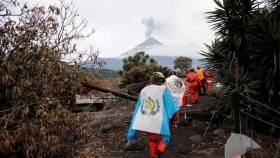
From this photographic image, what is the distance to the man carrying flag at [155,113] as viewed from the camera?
19.2 feet

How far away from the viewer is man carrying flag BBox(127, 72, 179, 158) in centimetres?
585

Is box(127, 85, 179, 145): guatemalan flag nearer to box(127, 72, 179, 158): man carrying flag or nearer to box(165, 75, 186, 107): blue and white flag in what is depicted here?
box(127, 72, 179, 158): man carrying flag

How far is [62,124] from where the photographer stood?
12.4 ft

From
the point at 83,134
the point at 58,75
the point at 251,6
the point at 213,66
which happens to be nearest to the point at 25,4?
the point at 58,75

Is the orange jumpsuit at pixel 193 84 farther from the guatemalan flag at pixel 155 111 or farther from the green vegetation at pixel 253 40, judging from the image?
the guatemalan flag at pixel 155 111

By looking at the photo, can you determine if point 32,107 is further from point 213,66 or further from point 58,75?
point 213,66

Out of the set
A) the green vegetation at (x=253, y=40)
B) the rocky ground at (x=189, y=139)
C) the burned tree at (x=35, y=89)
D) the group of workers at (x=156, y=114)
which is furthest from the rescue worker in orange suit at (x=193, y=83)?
the burned tree at (x=35, y=89)

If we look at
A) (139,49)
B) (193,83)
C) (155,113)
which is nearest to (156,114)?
(155,113)

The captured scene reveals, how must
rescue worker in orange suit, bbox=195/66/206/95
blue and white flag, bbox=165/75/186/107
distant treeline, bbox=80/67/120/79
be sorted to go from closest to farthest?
distant treeline, bbox=80/67/120/79 < blue and white flag, bbox=165/75/186/107 < rescue worker in orange suit, bbox=195/66/206/95

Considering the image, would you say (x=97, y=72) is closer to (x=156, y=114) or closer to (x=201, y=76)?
(x=201, y=76)

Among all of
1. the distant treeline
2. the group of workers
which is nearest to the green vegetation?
the group of workers

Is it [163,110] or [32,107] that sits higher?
[32,107]

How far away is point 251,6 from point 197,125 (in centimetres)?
357

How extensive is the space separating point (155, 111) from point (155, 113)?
0.04m
